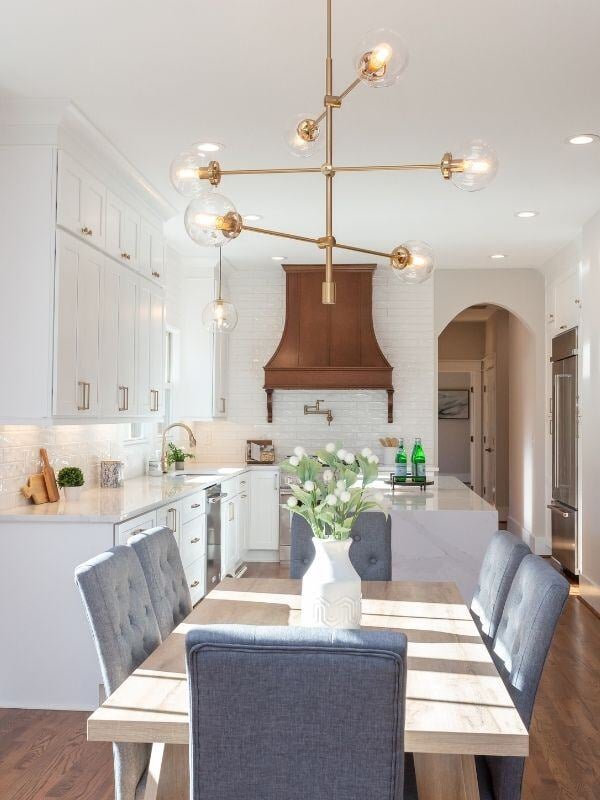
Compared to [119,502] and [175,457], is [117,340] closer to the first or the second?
[119,502]

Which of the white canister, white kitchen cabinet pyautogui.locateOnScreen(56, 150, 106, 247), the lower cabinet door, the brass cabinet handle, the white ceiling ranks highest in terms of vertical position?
the white ceiling

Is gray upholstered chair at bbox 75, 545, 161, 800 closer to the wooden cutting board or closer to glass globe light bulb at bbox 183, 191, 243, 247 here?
glass globe light bulb at bbox 183, 191, 243, 247

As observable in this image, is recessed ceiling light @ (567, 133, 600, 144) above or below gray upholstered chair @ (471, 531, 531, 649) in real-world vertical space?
above

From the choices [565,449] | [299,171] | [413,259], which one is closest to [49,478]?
[413,259]

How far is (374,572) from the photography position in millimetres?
3309

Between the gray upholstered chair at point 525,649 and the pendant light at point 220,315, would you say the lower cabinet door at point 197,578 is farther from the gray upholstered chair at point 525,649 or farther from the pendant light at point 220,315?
the gray upholstered chair at point 525,649

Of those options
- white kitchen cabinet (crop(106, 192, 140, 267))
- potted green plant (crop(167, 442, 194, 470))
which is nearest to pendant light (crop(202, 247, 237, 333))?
white kitchen cabinet (crop(106, 192, 140, 267))

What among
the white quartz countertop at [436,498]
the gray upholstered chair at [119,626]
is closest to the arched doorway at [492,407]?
the white quartz countertop at [436,498]

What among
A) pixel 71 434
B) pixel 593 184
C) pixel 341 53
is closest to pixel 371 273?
pixel 593 184

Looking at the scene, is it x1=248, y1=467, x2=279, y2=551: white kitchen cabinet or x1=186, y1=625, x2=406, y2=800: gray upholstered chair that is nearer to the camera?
x1=186, y1=625, x2=406, y2=800: gray upholstered chair

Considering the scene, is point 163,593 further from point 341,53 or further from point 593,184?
point 593,184

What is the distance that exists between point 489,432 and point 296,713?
32.7ft

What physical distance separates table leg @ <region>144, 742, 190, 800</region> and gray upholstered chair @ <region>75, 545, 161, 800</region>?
0.05 m

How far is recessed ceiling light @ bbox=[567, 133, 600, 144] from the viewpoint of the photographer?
13.7 ft
